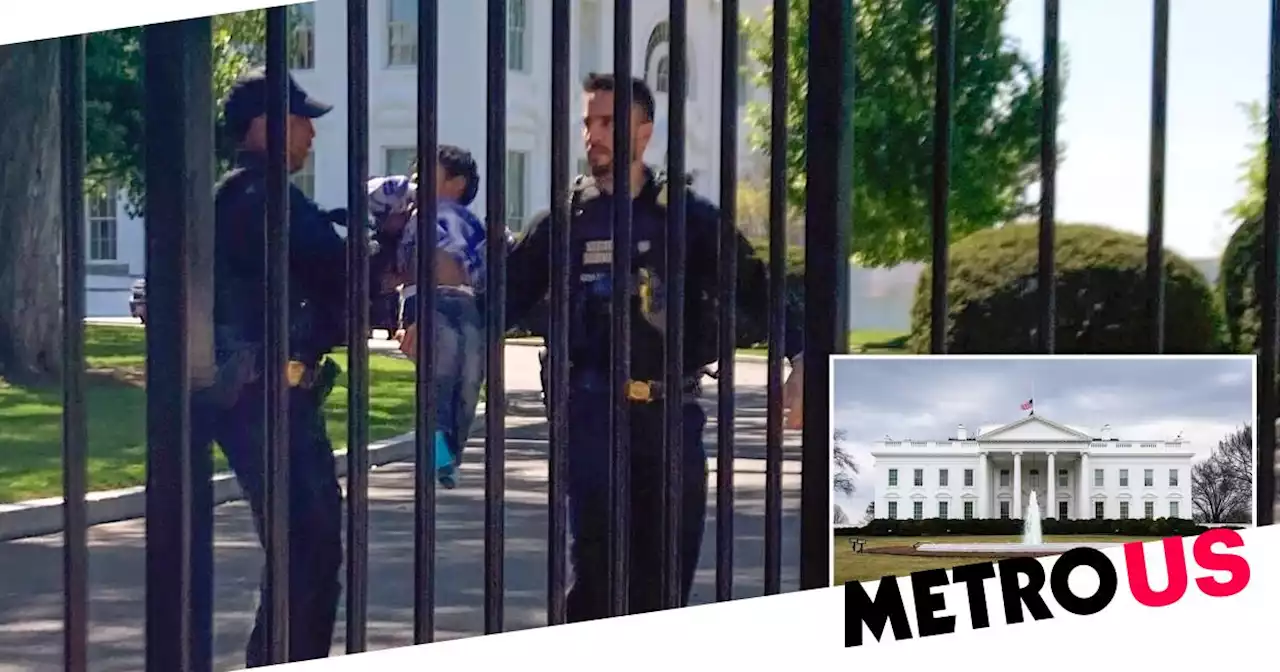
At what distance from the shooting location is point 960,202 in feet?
10.7

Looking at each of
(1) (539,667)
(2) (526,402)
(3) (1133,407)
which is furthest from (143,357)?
(3) (1133,407)

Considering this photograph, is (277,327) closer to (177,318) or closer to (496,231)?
(177,318)

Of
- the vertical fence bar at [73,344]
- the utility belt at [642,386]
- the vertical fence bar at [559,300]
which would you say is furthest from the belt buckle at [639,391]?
the vertical fence bar at [73,344]

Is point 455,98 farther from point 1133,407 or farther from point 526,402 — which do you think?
point 1133,407

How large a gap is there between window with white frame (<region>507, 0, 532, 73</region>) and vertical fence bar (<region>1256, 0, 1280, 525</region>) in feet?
4.98

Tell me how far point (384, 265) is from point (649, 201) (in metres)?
0.58

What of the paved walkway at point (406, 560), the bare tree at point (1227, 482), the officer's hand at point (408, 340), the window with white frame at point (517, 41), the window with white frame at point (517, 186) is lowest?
the paved walkway at point (406, 560)

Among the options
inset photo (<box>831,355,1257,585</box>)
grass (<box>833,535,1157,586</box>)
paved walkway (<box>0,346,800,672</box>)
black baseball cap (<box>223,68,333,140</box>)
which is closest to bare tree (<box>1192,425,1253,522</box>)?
inset photo (<box>831,355,1257,585</box>)

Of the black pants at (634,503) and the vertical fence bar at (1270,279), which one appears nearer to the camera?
the vertical fence bar at (1270,279)

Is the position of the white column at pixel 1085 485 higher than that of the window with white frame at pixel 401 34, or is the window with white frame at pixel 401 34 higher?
the window with white frame at pixel 401 34

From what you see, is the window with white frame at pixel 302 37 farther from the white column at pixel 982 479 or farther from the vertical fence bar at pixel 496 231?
the white column at pixel 982 479

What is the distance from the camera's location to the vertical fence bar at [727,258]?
328 centimetres

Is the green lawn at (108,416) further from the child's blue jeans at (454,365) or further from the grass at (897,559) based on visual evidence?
the grass at (897,559)

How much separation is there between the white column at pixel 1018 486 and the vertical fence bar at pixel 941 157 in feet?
0.85
